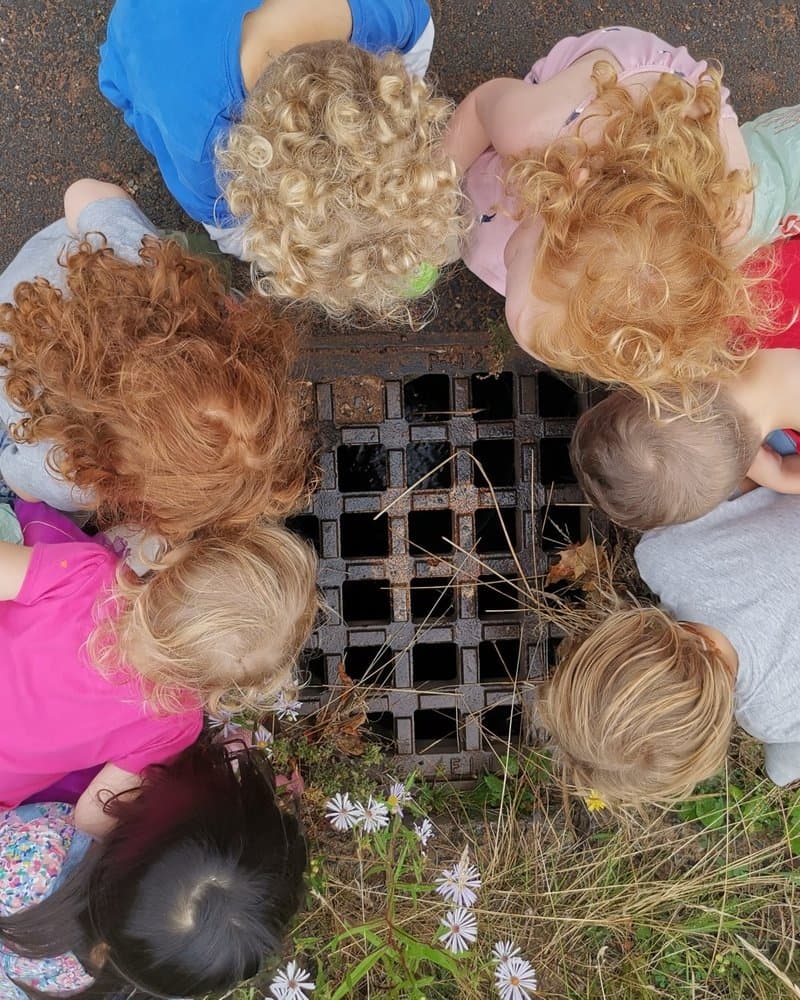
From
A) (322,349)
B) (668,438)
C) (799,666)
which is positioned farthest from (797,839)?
(322,349)

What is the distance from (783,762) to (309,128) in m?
1.73

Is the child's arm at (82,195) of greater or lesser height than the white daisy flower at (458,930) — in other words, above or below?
above

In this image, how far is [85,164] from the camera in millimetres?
1830

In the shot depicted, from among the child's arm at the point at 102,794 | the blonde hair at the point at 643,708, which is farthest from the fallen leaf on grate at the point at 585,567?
the child's arm at the point at 102,794

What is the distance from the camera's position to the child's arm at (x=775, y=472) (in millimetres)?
1701

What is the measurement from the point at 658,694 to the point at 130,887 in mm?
1051

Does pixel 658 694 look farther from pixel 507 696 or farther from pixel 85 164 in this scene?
pixel 85 164

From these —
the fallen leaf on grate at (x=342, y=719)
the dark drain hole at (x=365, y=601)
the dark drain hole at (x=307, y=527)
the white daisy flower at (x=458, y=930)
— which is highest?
the dark drain hole at (x=307, y=527)

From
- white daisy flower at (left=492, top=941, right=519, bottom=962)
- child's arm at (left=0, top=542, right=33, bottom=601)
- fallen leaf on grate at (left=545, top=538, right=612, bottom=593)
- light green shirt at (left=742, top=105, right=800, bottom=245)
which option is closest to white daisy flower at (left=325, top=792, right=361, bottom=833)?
white daisy flower at (left=492, top=941, right=519, bottom=962)

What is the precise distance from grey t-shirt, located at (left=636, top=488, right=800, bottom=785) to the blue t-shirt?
1.19 meters

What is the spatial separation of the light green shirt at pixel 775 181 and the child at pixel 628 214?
10 cm

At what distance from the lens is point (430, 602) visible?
1.97 m

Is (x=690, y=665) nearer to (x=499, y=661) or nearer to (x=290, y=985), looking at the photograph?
(x=499, y=661)

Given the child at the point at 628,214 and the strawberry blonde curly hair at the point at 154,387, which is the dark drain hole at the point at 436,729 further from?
the child at the point at 628,214
